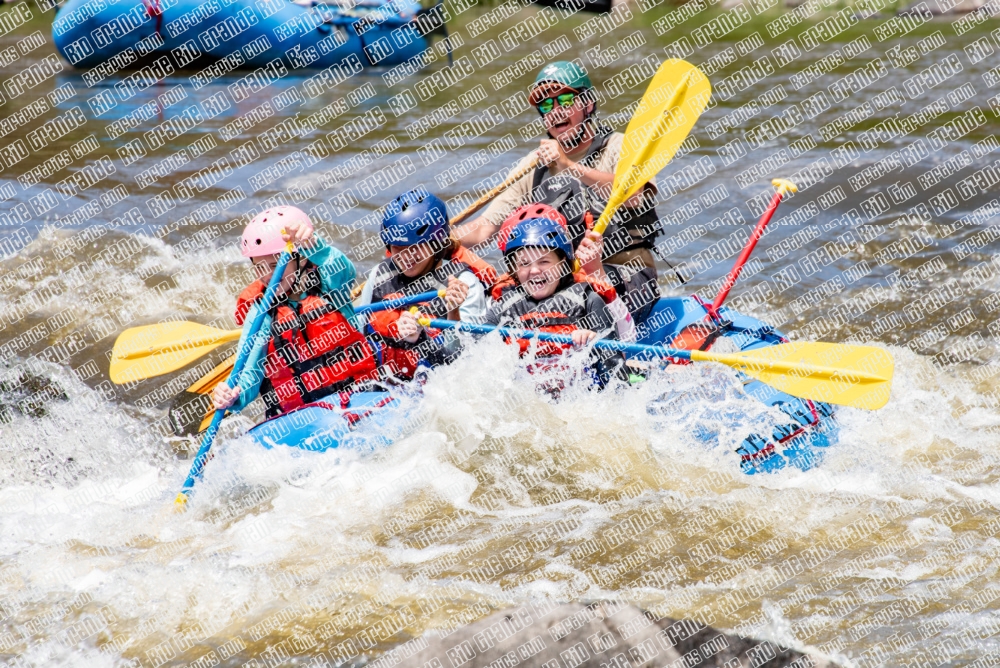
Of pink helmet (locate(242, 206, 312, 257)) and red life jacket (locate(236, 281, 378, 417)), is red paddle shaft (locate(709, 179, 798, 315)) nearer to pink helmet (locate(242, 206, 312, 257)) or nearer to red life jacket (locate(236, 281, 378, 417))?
red life jacket (locate(236, 281, 378, 417))

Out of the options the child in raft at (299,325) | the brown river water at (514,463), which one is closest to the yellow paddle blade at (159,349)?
the child in raft at (299,325)

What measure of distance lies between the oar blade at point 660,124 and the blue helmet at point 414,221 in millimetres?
1017

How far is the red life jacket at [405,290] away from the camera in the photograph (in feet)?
18.8

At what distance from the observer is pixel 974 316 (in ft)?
24.5

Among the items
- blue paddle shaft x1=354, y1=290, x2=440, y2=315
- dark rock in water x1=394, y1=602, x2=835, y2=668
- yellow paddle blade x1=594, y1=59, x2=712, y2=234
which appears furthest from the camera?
yellow paddle blade x1=594, y1=59, x2=712, y2=234

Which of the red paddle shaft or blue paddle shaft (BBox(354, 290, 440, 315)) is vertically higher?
blue paddle shaft (BBox(354, 290, 440, 315))

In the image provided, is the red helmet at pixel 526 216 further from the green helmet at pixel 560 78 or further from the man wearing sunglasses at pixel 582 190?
the green helmet at pixel 560 78

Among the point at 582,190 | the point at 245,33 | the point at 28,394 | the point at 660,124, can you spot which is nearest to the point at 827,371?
the point at 582,190

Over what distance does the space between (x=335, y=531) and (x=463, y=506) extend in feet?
2.15

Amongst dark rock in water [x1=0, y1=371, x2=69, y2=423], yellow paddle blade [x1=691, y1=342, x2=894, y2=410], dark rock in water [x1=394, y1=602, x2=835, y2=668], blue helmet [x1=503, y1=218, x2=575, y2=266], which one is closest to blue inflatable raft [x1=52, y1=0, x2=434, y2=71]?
dark rock in water [x1=0, y1=371, x2=69, y2=423]

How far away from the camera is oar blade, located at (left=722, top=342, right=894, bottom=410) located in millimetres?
5062

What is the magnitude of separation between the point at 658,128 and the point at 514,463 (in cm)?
219

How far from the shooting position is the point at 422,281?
19.2ft

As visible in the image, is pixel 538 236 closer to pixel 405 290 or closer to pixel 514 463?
pixel 405 290
